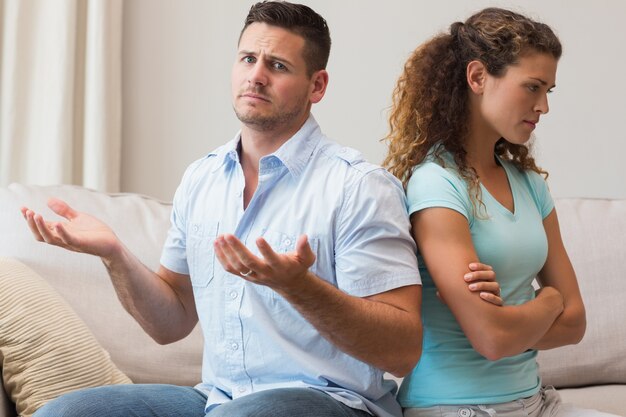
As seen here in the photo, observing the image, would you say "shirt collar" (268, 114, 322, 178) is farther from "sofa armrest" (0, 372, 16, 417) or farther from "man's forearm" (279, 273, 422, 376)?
"sofa armrest" (0, 372, 16, 417)

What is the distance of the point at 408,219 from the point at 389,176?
0.27ft

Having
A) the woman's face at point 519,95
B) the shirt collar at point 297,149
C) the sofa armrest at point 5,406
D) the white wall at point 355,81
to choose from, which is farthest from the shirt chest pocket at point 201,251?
the white wall at point 355,81

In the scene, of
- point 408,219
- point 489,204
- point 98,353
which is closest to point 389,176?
point 408,219

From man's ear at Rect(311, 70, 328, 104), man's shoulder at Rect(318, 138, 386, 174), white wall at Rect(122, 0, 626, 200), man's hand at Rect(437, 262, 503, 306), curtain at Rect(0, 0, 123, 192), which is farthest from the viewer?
white wall at Rect(122, 0, 626, 200)

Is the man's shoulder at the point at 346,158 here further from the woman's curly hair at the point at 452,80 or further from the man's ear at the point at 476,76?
the man's ear at the point at 476,76

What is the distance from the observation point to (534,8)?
3080 millimetres

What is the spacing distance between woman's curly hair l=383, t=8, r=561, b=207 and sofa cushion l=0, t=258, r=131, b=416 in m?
0.70

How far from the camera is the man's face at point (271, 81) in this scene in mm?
1659

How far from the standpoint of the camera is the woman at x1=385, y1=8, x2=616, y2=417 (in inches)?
61.6

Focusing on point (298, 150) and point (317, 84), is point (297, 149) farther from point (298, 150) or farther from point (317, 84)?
point (317, 84)

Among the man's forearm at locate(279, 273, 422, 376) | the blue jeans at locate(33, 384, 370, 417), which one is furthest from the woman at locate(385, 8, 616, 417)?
the blue jeans at locate(33, 384, 370, 417)

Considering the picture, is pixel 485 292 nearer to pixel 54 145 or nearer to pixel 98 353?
pixel 98 353

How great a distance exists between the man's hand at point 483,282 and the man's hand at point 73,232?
590mm

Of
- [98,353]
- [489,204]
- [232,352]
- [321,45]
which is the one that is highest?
[321,45]
